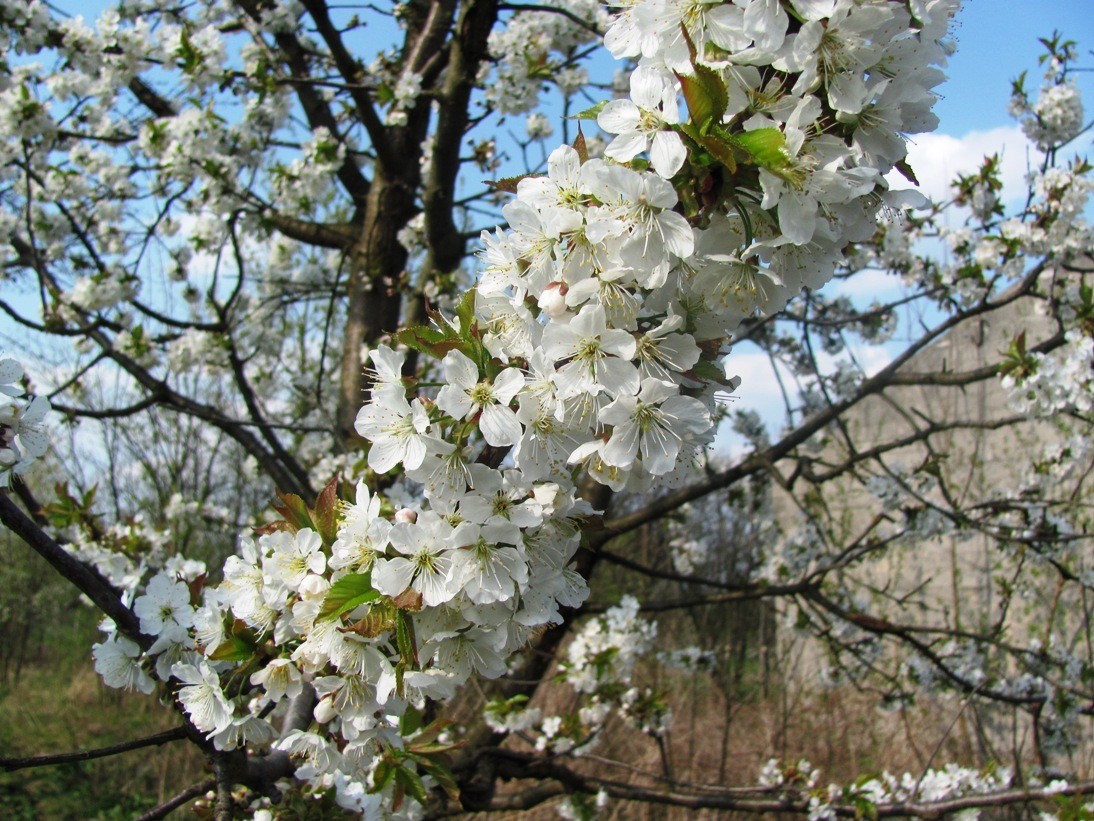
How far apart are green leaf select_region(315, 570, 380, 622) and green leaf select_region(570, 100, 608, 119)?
64 centimetres

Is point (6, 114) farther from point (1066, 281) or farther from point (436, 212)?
point (1066, 281)

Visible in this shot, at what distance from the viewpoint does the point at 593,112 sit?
900mm

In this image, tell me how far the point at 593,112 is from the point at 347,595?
686 millimetres

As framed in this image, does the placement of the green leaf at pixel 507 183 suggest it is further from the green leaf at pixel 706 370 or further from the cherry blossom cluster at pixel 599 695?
the cherry blossom cluster at pixel 599 695

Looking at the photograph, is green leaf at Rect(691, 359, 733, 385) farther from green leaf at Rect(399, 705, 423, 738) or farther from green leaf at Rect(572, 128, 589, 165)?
green leaf at Rect(399, 705, 423, 738)

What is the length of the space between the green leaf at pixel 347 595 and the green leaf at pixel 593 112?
0.64m

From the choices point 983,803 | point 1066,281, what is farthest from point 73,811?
point 1066,281

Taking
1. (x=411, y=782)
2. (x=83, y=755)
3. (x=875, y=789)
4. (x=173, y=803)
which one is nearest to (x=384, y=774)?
(x=411, y=782)

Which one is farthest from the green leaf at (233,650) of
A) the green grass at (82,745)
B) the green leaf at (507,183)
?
the green grass at (82,745)

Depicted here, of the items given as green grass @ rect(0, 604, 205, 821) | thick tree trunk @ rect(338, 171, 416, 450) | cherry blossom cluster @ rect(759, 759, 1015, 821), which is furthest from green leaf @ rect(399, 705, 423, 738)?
green grass @ rect(0, 604, 205, 821)

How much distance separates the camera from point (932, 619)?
24.2 ft

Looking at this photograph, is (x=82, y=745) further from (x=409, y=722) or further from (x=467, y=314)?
(x=467, y=314)

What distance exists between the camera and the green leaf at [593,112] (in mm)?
872

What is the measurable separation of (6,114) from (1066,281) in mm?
4935
